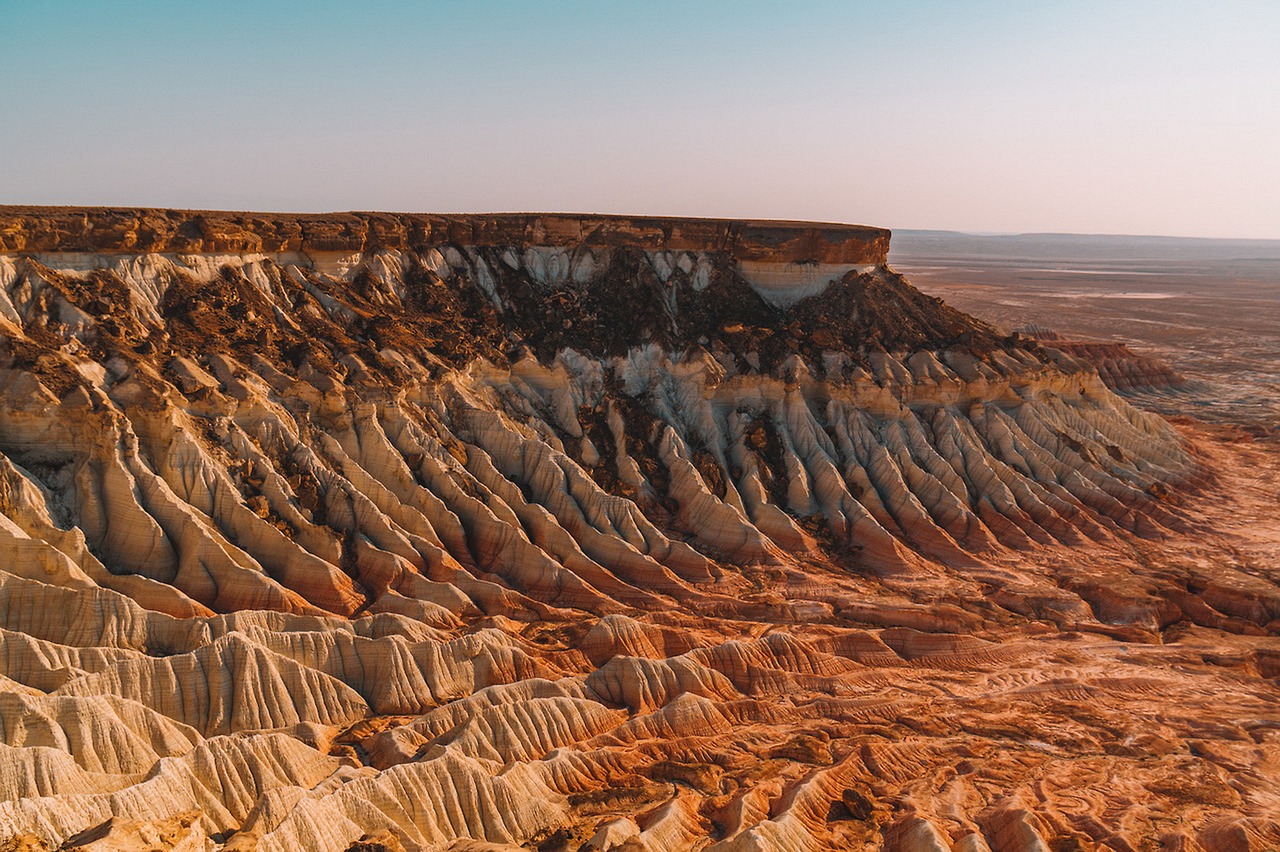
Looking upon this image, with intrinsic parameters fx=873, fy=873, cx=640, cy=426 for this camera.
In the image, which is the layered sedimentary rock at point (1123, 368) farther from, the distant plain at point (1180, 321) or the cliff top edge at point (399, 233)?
the cliff top edge at point (399, 233)

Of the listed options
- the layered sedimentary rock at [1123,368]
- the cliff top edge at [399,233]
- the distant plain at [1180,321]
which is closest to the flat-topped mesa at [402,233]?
the cliff top edge at [399,233]

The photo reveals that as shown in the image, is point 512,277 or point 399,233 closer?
point 399,233

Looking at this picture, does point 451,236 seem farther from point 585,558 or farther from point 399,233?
point 585,558

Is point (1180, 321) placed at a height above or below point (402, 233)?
below

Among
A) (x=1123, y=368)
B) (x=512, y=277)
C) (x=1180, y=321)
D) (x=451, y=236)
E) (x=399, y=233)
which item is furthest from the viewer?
(x=1180, y=321)

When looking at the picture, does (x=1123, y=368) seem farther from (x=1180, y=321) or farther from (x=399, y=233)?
(x=1180, y=321)

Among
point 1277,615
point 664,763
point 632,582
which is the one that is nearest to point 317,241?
point 632,582

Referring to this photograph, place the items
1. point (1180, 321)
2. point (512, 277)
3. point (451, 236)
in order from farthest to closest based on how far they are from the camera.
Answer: point (1180, 321)
point (512, 277)
point (451, 236)

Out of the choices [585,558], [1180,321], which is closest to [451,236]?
[585,558]

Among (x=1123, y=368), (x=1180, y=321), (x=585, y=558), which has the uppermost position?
(x=1180, y=321)
